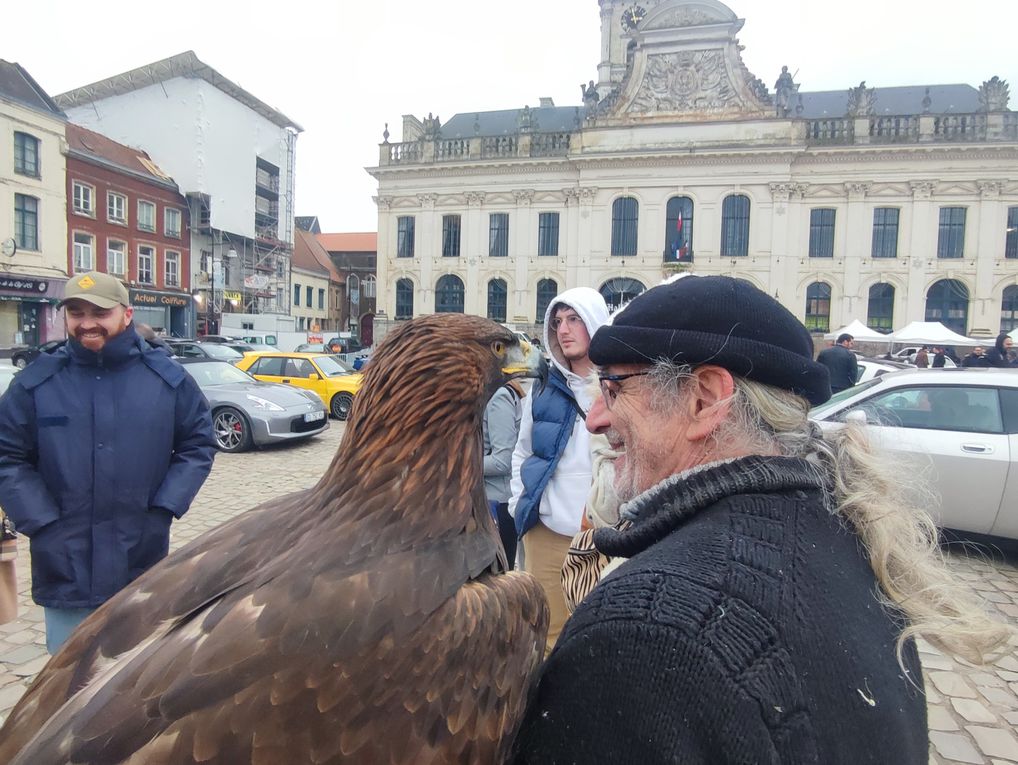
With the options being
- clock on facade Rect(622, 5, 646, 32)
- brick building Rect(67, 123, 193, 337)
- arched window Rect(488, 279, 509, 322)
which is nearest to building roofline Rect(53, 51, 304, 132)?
brick building Rect(67, 123, 193, 337)

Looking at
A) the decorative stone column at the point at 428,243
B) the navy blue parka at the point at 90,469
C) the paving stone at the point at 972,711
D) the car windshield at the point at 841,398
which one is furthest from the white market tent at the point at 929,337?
the decorative stone column at the point at 428,243

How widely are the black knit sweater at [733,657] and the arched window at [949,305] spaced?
4436 cm

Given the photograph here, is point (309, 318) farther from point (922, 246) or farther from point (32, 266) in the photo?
point (922, 246)

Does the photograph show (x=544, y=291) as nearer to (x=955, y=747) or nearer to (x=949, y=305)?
(x=949, y=305)

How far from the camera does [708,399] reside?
1264 millimetres

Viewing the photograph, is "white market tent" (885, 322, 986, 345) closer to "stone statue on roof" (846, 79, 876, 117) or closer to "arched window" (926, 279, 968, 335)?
"arched window" (926, 279, 968, 335)

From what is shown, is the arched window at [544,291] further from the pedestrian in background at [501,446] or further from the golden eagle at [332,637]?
the golden eagle at [332,637]

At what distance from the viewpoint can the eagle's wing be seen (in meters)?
1.22

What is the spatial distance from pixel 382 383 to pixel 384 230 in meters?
47.1

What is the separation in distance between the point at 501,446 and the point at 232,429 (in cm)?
872

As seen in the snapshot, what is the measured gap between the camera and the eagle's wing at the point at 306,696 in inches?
48.1

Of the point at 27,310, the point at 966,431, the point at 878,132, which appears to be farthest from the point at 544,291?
the point at 966,431

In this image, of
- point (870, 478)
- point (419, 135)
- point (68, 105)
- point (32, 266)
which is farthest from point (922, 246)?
point (68, 105)

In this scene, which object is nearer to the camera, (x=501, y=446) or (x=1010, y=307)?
(x=501, y=446)
